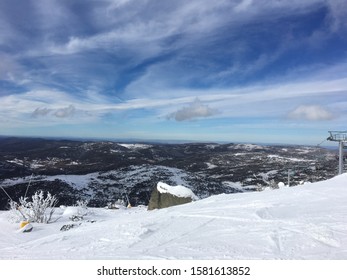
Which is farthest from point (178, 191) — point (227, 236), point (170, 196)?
point (227, 236)

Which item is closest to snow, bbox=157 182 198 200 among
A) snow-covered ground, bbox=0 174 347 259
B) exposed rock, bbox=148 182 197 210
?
exposed rock, bbox=148 182 197 210

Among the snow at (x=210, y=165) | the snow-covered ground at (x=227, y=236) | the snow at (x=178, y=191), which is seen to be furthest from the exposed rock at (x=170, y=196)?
the snow at (x=210, y=165)

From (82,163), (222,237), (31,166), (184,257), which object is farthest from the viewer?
(82,163)

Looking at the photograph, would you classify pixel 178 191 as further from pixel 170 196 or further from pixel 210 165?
pixel 210 165

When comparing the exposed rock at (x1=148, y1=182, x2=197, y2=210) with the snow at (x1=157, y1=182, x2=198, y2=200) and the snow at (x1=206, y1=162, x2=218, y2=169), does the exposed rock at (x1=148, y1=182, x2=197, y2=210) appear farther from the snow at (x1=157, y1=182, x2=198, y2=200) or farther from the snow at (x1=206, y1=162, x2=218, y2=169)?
the snow at (x1=206, y1=162, x2=218, y2=169)

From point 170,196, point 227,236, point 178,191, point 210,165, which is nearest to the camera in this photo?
point 227,236

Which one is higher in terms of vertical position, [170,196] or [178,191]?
[178,191]

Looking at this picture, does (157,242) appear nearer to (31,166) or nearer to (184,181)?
(184,181)

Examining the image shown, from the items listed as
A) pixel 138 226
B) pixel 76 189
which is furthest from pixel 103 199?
pixel 138 226
